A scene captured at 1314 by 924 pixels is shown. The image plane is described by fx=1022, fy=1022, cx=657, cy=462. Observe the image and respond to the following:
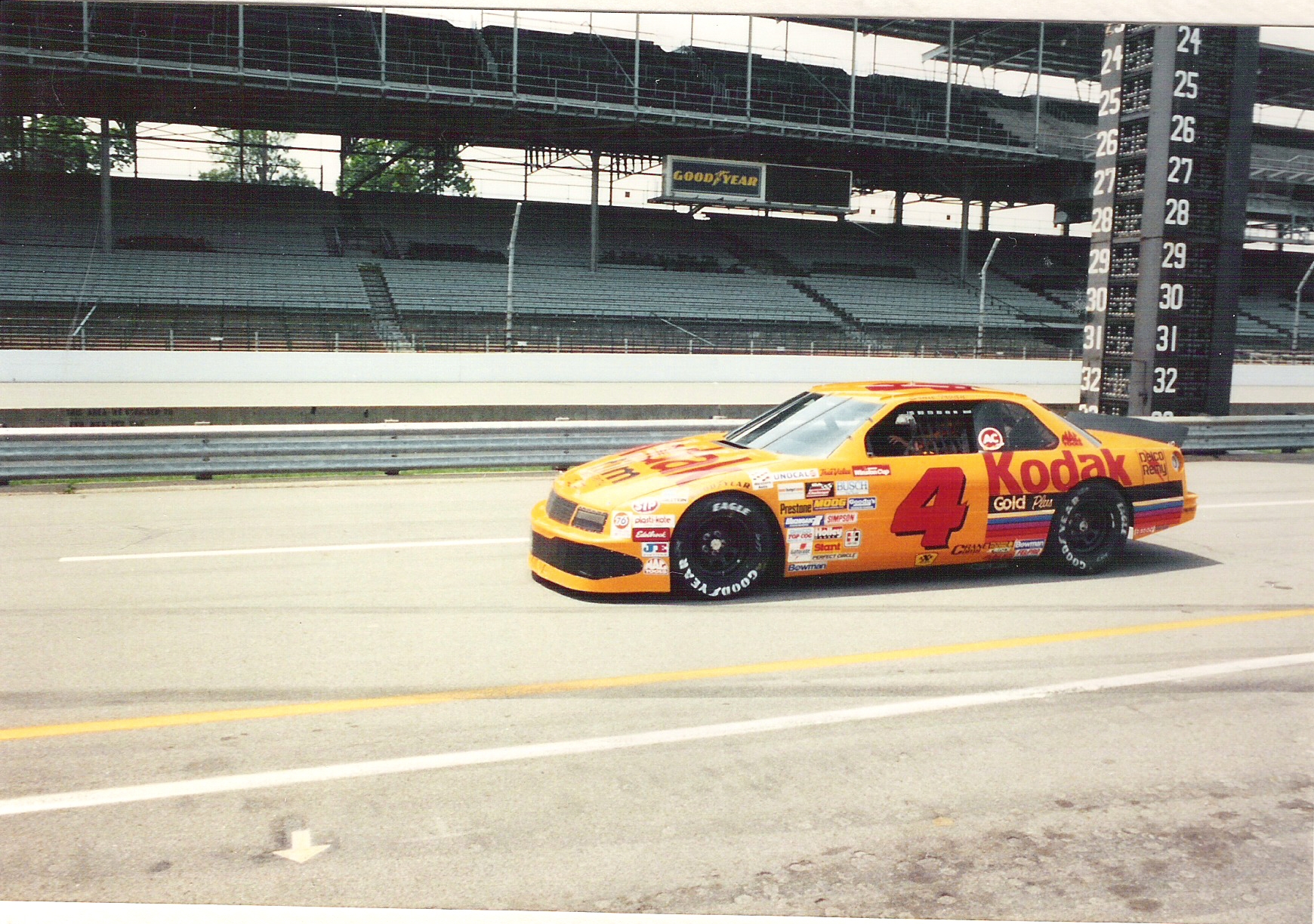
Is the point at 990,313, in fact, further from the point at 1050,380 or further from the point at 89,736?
the point at 89,736

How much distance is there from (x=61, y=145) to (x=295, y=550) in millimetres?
14931

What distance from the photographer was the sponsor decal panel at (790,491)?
243 inches

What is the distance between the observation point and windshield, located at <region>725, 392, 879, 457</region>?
6.49m

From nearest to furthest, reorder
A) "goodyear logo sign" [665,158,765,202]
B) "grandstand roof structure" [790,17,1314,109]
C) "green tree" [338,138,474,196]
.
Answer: "grandstand roof structure" [790,17,1314,109], "green tree" [338,138,474,196], "goodyear logo sign" [665,158,765,202]

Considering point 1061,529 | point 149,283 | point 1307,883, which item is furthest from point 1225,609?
point 149,283

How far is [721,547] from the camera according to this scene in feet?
20.2

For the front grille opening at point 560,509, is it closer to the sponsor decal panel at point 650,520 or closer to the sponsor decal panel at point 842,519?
the sponsor decal panel at point 650,520

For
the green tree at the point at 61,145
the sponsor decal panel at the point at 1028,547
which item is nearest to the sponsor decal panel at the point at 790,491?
the sponsor decal panel at the point at 1028,547

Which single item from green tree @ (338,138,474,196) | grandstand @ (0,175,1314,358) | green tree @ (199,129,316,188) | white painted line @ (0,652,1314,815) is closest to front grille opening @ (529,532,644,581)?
white painted line @ (0,652,1314,815)

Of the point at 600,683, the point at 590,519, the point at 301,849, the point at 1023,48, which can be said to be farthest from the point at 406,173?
the point at 301,849

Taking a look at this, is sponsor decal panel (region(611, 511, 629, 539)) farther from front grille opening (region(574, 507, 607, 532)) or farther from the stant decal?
the stant decal

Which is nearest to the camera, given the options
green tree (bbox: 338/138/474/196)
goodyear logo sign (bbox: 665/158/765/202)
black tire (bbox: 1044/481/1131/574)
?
black tire (bbox: 1044/481/1131/574)

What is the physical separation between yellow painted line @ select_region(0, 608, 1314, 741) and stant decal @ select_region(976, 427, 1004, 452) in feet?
4.96

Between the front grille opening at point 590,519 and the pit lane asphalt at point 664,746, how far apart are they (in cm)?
48
